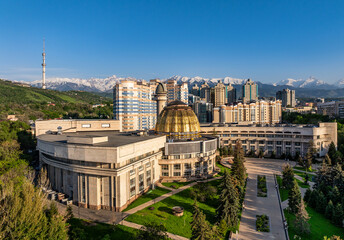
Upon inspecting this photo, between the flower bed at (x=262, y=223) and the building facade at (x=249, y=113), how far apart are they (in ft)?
293

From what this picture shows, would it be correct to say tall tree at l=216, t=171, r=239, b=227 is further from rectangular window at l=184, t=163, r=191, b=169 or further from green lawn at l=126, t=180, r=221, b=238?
rectangular window at l=184, t=163, r=191, b=169

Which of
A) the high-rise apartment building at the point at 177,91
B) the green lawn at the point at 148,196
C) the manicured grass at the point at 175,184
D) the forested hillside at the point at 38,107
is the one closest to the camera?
the green lawn at the point at 148,196

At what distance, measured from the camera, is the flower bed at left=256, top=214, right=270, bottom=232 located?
29672 millimetres

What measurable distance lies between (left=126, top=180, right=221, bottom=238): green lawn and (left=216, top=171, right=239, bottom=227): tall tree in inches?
102

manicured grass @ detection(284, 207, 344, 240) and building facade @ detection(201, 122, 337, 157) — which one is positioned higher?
building facade @ detection(201, 122, 337, 157)

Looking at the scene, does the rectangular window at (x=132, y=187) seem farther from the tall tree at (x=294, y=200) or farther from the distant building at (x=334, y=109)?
the distant building at (x=334, y=109)

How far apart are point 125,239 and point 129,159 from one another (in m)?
12.7

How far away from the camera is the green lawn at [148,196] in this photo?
3559cm

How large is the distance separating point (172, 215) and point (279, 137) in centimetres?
5494

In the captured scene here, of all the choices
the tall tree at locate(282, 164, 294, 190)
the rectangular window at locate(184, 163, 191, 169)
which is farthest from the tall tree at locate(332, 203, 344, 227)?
the rectangular window at locate(184, 163, 191, 169)

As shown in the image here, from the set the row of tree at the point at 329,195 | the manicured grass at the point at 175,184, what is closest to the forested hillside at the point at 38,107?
the manicured grass at the point at 175,184

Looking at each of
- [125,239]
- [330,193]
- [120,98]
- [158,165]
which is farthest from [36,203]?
[120,98]

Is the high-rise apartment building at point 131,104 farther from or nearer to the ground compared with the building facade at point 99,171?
farther from the ground

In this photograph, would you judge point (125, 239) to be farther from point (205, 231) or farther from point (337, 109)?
point (337, 109)
